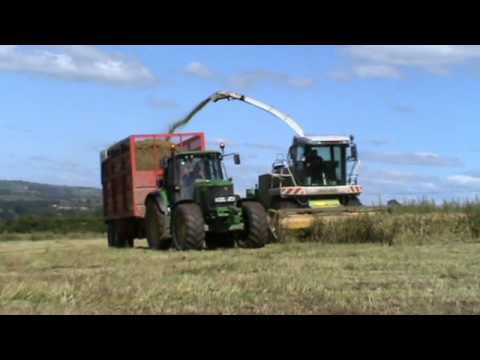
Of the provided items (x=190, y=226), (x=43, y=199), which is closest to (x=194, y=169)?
(x=190, y=226)

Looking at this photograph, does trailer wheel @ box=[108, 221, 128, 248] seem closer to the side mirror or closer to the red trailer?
the red trailer

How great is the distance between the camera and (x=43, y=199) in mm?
83250

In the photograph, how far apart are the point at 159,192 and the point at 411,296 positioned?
11603mm

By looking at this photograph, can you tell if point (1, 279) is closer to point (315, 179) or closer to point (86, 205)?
point (315, 179)

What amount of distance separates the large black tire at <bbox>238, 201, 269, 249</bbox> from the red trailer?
11.0ft

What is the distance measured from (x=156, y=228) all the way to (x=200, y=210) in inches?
81.5

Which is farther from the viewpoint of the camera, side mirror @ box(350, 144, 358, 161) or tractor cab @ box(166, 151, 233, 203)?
side mirror @ box(350, 144, 358, 161)

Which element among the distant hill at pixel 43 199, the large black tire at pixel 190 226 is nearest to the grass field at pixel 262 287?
the large black tire at pixel 190 226

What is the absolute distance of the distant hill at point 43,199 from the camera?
63.7 m

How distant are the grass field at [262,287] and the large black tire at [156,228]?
580cm

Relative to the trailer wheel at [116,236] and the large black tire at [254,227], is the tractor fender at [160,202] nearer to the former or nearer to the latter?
the large black tire at [254,227]

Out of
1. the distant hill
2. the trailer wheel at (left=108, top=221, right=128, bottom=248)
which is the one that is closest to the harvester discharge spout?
the trailer wheel at (left=108, top=221, right=128, bottom=248)

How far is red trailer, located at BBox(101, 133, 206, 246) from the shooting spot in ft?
65.5

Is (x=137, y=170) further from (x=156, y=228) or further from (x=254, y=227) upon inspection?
(x=254, y=227)
